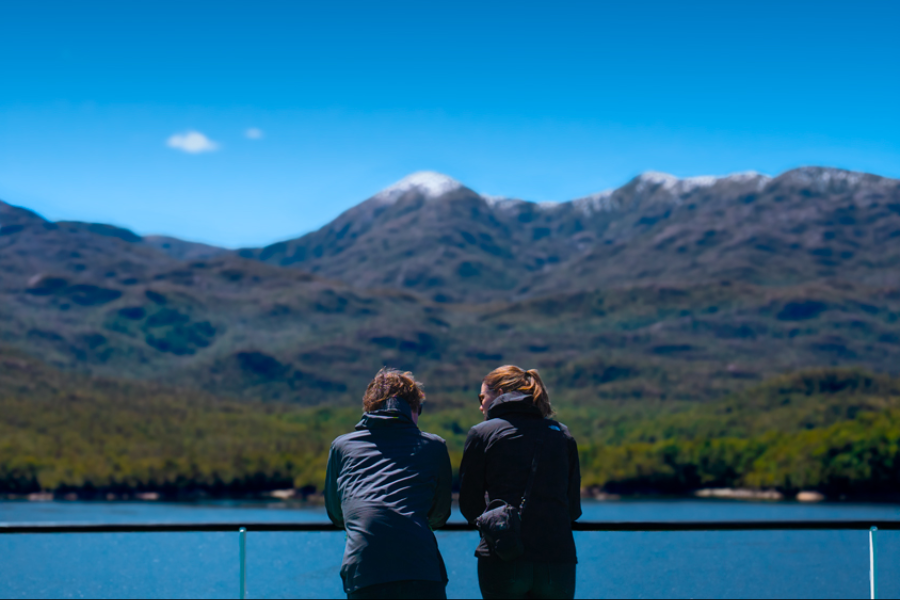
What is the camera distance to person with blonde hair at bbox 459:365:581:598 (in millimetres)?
4453

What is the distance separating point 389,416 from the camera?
4.48m

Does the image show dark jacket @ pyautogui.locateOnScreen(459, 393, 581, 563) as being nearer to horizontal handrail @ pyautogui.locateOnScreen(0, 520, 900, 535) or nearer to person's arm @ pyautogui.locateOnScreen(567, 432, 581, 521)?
person's arm @ pyautogui.locateOnScreen(567, 432, 581, 521)

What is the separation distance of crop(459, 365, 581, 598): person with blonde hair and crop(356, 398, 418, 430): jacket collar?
0.33 meters

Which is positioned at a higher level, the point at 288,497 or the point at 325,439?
the point at 325,439

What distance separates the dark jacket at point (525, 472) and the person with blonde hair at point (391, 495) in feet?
0.53

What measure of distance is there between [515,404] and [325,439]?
6100 inches

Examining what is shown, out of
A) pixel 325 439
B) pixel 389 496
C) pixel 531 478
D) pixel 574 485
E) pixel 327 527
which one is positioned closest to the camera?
pixel 389 496

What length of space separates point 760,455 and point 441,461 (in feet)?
426

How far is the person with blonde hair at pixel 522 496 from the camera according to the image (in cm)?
445

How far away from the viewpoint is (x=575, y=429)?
575 feet

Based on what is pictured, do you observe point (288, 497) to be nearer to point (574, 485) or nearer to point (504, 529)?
point (574, 485)

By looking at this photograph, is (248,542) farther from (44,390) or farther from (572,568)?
(44,390)

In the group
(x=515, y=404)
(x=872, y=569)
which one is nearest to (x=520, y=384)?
(x=515, y=404)

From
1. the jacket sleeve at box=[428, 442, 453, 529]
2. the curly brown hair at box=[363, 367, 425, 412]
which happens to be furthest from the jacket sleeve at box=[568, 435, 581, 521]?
the curly brown hair at box=[363, 367, 425, 412]
